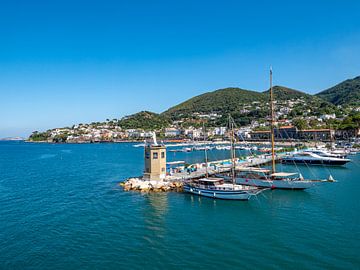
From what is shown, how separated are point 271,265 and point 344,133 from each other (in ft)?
335

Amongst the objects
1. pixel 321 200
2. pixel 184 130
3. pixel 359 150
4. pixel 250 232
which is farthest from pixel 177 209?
pixel 184 130

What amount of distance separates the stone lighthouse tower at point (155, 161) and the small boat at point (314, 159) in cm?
3081

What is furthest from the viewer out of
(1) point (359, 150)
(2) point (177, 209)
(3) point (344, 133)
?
(3) point (344, 133)

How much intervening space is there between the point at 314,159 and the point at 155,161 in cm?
3369

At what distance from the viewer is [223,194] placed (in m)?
28.3

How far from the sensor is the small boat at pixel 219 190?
27.6 m

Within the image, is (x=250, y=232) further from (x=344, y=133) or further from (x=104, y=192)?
(x=344, y=133)

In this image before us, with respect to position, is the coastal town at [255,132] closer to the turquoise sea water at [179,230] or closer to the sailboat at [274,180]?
the sailboat at [274,180]

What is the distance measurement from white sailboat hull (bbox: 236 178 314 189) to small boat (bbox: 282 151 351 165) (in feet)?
78.3

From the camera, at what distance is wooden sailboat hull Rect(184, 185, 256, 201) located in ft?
90.4

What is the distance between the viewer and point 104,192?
3306 cm

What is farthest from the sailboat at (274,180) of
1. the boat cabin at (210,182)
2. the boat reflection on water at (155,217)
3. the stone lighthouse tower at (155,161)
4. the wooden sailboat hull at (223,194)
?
the boat reflection on water at (155,217)

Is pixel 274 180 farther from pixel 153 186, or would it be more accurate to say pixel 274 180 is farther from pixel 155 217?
pixel 155 217

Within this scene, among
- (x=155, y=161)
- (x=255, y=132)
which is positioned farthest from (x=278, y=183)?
(x=255, y=132)
